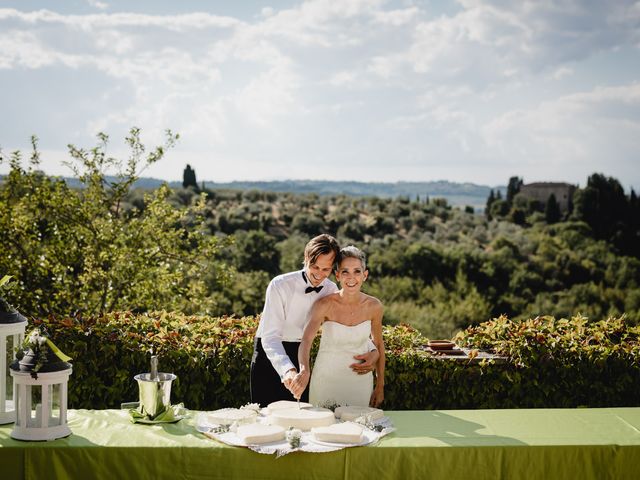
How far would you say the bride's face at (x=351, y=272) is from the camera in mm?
3832

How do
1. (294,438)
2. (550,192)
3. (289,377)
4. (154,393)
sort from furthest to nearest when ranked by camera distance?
(550,192) < (289,377) < (154,393) < (294,438)

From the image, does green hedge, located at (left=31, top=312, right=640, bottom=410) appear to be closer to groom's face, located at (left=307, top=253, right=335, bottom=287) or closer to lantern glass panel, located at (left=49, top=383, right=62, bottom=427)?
groom's face, located at (left=307, top=253, right=335, bottom=287)

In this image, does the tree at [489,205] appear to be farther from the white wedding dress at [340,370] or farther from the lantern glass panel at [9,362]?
the lantern glass panel at [9,362]

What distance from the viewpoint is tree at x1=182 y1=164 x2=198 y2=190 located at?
109 feet

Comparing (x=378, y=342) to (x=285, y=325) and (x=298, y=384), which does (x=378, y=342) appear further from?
(x=298, y=384)

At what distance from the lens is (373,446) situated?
10.2 feet

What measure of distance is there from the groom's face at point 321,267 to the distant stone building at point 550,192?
34424mm

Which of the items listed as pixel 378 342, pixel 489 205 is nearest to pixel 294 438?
pixel 378 342

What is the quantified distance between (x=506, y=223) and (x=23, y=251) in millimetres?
28727

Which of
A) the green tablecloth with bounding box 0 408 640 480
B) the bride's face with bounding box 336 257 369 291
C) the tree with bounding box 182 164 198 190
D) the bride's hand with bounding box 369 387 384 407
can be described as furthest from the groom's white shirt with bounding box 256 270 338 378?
the tree with bounding box 182 164 198 190

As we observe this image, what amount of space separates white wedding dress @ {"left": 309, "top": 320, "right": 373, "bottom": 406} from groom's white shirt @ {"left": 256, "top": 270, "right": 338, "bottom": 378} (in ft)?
0.50

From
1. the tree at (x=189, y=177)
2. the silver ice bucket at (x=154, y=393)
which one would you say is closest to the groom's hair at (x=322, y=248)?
the silver ice bucket at (x=154, y=393)

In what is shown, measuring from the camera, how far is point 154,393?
338cm

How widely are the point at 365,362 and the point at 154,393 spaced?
126cm
